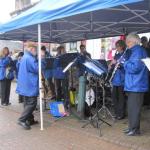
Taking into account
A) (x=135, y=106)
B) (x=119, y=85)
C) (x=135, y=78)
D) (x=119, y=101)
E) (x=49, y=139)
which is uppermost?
(x=135, y=78)

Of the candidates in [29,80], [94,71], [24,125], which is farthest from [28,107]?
[94,71]

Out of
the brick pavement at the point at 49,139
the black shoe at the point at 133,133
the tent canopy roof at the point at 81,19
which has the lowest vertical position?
the brick pavement at the point at 49,139

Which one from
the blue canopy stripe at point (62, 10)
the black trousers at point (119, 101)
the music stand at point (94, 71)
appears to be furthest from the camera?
the black trousers at point (119, 101)

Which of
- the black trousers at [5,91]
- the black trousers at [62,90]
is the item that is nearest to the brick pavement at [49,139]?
the black trousers at [62,90]

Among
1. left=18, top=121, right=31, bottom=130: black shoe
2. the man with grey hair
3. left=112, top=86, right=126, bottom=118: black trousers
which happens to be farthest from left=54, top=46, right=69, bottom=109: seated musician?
the man with grey hair

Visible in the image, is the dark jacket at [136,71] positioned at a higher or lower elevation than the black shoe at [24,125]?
higher

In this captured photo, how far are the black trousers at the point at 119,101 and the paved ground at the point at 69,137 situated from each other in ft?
0.95

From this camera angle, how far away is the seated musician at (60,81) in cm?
1054

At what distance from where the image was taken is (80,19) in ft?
32.3

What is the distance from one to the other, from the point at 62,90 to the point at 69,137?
3.77m

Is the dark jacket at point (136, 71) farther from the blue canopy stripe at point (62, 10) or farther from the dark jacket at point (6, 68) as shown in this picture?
the dark jacket at point (6, 68)

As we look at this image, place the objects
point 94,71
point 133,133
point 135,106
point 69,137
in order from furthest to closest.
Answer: point 94,71, point 69,137, point 133,133, point 135,106

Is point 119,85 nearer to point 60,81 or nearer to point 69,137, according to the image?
point 69,137

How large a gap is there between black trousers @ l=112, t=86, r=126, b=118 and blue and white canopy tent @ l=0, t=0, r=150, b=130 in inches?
69.0
